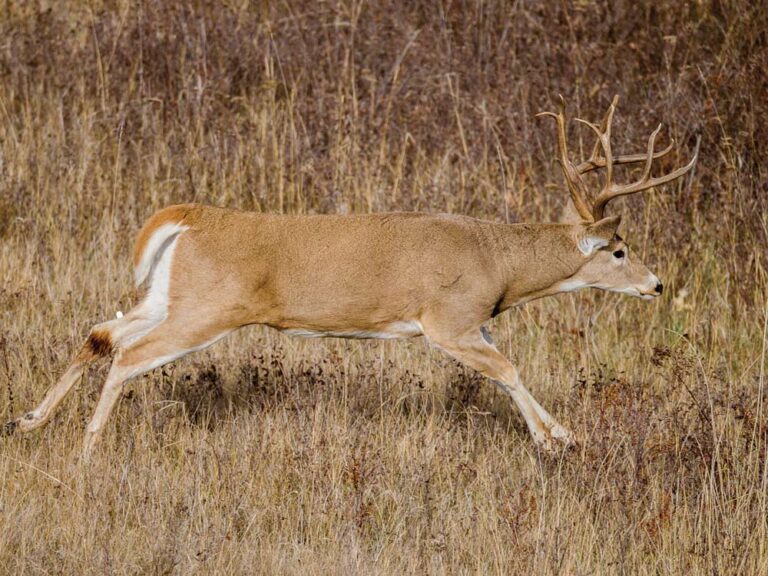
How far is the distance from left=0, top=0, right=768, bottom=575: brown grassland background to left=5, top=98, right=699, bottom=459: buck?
304 millimetres

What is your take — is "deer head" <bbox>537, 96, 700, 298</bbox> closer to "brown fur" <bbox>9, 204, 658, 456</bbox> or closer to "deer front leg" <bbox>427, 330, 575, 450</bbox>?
"brown fur" <bbox>9, 204, 658, 456</bbox>

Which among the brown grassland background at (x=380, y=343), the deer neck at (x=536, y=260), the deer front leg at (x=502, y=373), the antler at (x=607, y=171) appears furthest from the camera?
the deer neck at (x=536, y=260)

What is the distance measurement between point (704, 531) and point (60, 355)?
311 centimetres

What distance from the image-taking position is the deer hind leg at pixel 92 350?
5340mm

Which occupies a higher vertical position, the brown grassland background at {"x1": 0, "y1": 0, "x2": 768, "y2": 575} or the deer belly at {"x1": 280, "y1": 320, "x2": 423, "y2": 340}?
the deer belly at {"x1": 280, "y1": 320, "x2": 423, "y2": 340}

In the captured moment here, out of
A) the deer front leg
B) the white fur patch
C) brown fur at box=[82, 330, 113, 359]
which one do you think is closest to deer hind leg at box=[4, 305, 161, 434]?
brown fur at box=[82, 330, 113, 359]

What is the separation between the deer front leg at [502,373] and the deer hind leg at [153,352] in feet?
3.22

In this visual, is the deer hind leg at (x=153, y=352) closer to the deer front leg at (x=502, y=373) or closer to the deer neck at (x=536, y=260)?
the deer front leg at (x=502, y=373)

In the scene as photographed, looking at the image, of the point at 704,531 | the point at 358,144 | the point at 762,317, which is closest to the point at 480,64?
the point at 358,144

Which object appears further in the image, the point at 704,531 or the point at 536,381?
the point at 536,381

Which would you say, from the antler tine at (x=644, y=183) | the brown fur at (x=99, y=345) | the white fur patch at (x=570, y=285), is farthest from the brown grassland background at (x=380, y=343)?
the antler tine at (x=644, y=183)

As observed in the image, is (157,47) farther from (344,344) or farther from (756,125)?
(756,125)

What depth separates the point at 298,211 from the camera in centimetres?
817

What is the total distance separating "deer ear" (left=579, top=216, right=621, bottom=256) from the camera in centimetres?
582
